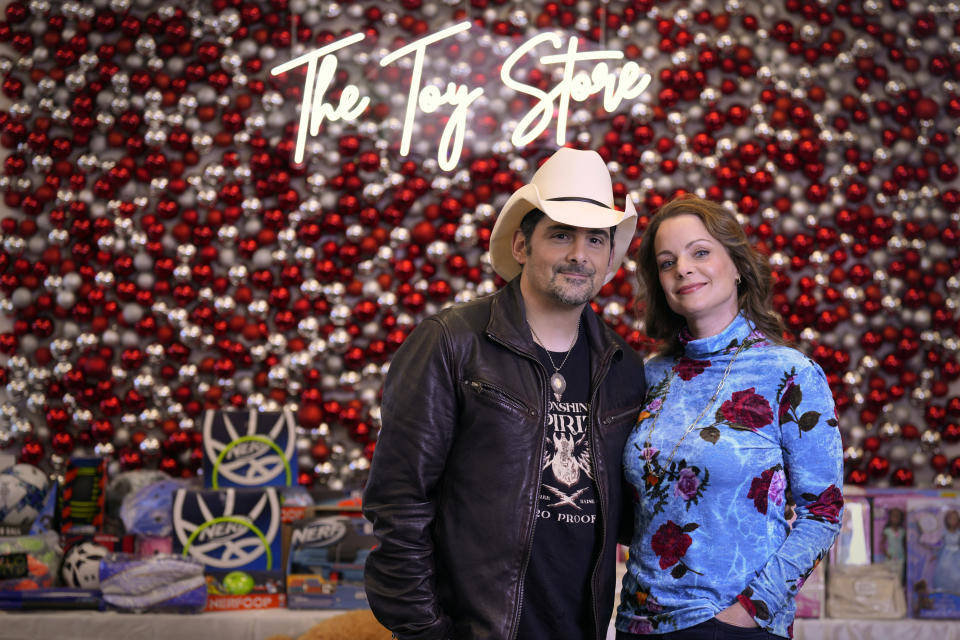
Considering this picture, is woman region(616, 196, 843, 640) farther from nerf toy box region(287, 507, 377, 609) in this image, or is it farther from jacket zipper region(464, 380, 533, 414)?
nerf toy box region(287, 507, 377, 609)

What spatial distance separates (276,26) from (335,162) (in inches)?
28.2

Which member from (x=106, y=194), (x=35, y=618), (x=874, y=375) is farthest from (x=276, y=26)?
(x=874, y=375)

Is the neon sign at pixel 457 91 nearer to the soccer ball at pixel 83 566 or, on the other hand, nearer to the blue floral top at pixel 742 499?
the soccer ball at pixel 83 566

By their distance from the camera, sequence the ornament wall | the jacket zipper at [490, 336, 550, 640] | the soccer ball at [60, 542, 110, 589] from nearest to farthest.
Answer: the jacket zipper at [490, 336, 550, 640] → the soccer ball at [60, 542, 110, 589] → the ornament wall

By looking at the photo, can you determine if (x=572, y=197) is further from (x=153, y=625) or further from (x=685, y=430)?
(x=153, y=625)

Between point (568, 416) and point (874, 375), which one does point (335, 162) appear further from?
point (874, 375)

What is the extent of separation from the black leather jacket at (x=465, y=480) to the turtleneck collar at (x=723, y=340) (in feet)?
0.75

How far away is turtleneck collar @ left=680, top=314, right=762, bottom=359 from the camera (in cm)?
198

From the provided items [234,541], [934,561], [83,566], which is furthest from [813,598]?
[83,566]

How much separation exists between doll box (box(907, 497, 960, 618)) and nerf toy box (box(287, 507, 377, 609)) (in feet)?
6.36

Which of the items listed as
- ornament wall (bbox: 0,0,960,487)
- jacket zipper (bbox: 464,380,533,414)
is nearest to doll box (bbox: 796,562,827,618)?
ornament wall (bbox: 0,0,960,487)

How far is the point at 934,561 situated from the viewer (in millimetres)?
3148

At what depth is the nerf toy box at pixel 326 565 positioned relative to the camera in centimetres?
303

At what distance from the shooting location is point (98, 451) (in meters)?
3.81
